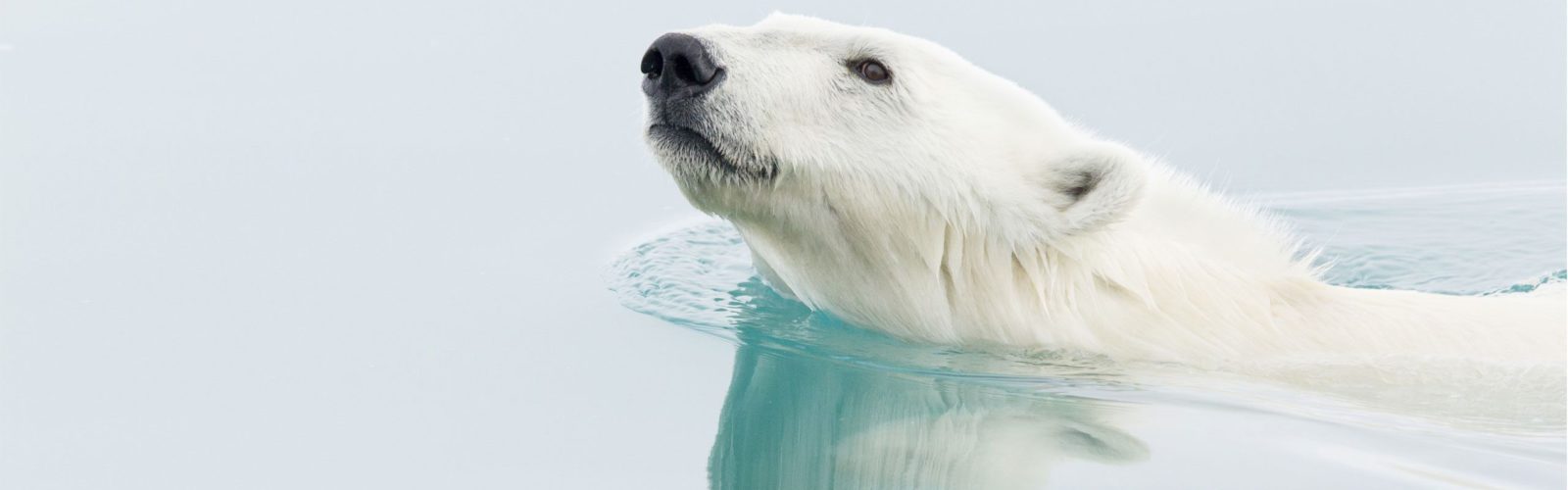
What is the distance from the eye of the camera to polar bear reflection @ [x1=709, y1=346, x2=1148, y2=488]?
3.49 metres

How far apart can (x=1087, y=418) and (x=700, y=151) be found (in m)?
1.17

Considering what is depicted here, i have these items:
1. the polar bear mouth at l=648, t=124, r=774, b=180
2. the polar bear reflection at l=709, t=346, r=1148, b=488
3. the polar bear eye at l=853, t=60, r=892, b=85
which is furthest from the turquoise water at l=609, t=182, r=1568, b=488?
the polar bear eye at l=853, t=60, r=892, b=85

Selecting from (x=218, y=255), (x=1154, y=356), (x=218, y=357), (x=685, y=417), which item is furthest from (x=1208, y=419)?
(x=218, y=255)

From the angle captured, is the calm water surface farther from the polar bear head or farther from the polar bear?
the polar bear head

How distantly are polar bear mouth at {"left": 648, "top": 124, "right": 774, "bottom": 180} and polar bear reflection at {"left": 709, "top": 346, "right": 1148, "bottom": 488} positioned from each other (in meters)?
0.63

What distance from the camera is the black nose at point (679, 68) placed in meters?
3.71

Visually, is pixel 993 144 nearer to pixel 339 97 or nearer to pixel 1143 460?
pixel 1143 460

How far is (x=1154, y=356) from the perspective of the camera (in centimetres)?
418

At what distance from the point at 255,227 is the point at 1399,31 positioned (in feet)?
22.1

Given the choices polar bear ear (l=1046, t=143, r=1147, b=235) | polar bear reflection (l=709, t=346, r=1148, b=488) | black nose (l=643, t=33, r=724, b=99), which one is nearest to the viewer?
polar bear reflection (l=709, t=346, r=1148, b=488)

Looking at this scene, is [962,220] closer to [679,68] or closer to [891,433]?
[891,433]

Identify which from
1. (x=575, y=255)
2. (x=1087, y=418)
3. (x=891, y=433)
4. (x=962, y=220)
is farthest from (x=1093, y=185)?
(x=575, y=255)

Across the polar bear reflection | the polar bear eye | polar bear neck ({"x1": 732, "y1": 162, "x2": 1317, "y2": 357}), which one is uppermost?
the polar bear eye

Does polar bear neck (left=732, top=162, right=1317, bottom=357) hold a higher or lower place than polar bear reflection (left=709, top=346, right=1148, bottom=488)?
higher
